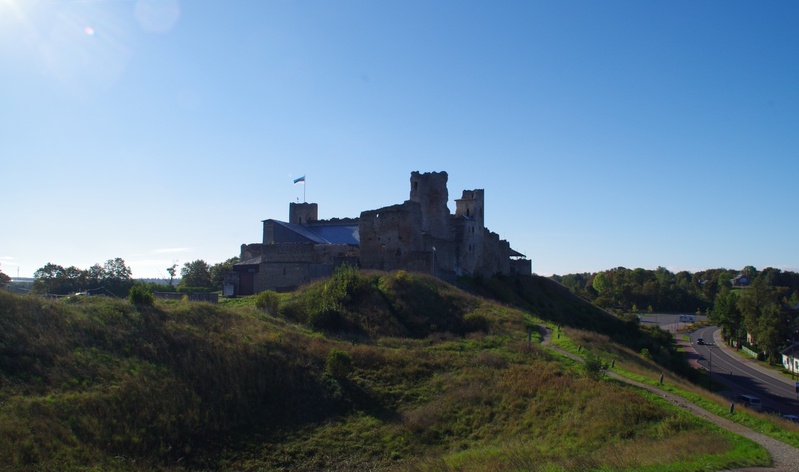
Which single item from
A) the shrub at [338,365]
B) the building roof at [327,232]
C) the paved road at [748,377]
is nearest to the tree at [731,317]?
the paved road at [748,377]

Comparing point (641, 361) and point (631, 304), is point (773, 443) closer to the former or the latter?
point (641, 361)

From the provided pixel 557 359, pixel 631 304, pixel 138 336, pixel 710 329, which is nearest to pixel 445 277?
pixel 557 359

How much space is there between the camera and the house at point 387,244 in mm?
41375

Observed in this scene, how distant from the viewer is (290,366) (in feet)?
77.6

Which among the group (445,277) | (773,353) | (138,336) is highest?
(445,277)

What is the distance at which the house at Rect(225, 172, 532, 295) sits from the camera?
4138cm

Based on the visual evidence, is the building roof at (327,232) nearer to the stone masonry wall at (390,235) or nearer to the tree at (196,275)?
the stone masonry wall at (390,235)

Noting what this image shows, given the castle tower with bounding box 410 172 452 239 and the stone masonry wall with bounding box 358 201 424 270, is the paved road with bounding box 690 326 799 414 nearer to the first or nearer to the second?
the castle tower with bounding box 410 172 452 239

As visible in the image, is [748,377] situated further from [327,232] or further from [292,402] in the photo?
[292,402]

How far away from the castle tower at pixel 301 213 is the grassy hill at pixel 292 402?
96.3 feet

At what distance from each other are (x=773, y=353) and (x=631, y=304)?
55.3m

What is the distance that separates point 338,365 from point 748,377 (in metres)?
45.2

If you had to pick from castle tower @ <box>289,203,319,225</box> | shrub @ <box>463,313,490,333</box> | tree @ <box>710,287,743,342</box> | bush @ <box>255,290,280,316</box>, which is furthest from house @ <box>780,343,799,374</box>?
bush @ <box>255,290,280,316</box>

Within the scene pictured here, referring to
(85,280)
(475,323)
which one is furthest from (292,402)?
(85,280)
